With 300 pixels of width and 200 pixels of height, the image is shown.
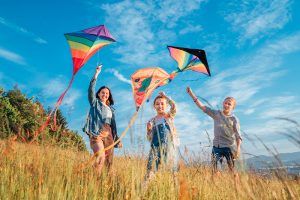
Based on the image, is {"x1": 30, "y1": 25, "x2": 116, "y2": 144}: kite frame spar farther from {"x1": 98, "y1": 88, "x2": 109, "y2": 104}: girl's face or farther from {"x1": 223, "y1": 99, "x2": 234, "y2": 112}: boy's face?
{"x1": 223, "y1": 99, "x2": 234, "y2": 112}: boy's face

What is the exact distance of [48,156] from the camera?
4047 mm

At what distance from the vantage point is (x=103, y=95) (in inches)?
256

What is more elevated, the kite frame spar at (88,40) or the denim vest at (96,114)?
the kite frame spar at (88,40)

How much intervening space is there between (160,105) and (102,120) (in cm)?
134

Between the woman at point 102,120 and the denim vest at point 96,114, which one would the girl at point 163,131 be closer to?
the woman at point 102,120

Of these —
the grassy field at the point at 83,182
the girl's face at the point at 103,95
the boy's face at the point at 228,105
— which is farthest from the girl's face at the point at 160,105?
the boy's face at the point at 228,105

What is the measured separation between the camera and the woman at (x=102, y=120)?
5.87 m

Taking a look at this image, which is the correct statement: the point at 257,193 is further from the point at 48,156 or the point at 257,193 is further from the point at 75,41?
the point at 75,41

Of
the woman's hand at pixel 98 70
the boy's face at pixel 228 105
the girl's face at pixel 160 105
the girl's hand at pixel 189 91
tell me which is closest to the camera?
the girl's face at pixel 160 105

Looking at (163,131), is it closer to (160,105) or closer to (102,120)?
(160,105)

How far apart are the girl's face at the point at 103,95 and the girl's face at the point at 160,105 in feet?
4.68

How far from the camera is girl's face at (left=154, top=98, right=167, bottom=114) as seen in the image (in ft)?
17.3

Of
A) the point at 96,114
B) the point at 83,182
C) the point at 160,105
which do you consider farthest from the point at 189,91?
the point at 83,182

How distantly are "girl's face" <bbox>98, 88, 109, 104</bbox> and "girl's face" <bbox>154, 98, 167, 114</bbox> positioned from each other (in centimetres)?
143
